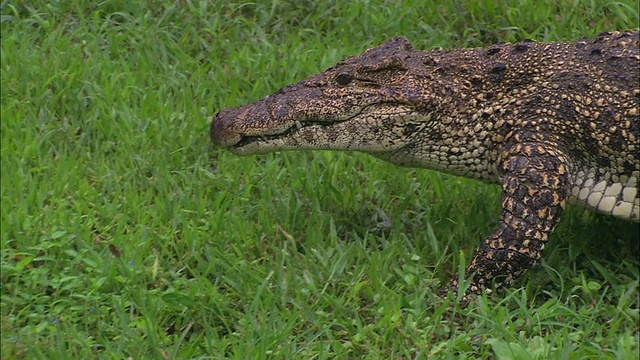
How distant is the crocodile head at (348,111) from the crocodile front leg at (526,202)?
1.82 ft

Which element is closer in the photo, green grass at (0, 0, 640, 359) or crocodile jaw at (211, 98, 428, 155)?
green grass at (0, 0, 640, 359)

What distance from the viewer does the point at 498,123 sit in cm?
507

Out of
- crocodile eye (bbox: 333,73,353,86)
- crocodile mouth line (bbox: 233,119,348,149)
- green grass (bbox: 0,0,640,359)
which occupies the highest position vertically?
crocodile eye (bbox: 333,73,353,86)

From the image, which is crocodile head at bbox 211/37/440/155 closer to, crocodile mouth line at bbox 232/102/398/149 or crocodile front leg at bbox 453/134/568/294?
crocodile mouth line at bbox 232/102/398/149

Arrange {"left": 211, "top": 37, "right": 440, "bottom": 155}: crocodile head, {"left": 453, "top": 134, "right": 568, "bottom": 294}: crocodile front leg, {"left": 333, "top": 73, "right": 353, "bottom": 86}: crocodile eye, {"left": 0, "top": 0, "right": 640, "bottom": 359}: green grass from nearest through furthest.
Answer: {"left": 0, "top": 0, "right": 640, "bottom": 359}: green grass → {"left": 453, "top": 134, "right": 568, "bottom": 294}: crocodile front leg → {"left": 211, "top": 37, "right": 440, "bottom": 155}: crocodile head → {"left": 333, "top": 73, "right": 353, "bottom": 86}: crocodile eye

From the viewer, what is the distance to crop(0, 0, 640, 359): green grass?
4.71m

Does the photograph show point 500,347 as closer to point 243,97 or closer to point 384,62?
point 384,62

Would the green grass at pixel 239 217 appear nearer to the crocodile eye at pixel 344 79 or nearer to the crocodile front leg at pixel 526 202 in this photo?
the crocodile front leg at pixel 526 202

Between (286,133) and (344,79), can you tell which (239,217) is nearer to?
(286,133)

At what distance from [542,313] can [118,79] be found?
10.6 ft

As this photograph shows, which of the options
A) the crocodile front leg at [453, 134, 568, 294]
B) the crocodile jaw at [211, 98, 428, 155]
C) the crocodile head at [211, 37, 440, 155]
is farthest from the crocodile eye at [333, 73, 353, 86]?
the crocodile front leg at [453, 134, 568, 294]

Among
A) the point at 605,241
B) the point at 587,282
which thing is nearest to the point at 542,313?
the point at 587,282

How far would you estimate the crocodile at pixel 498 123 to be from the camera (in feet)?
16.1

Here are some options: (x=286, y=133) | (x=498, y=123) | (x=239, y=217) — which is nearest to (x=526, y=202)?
(x=498, y=123)
